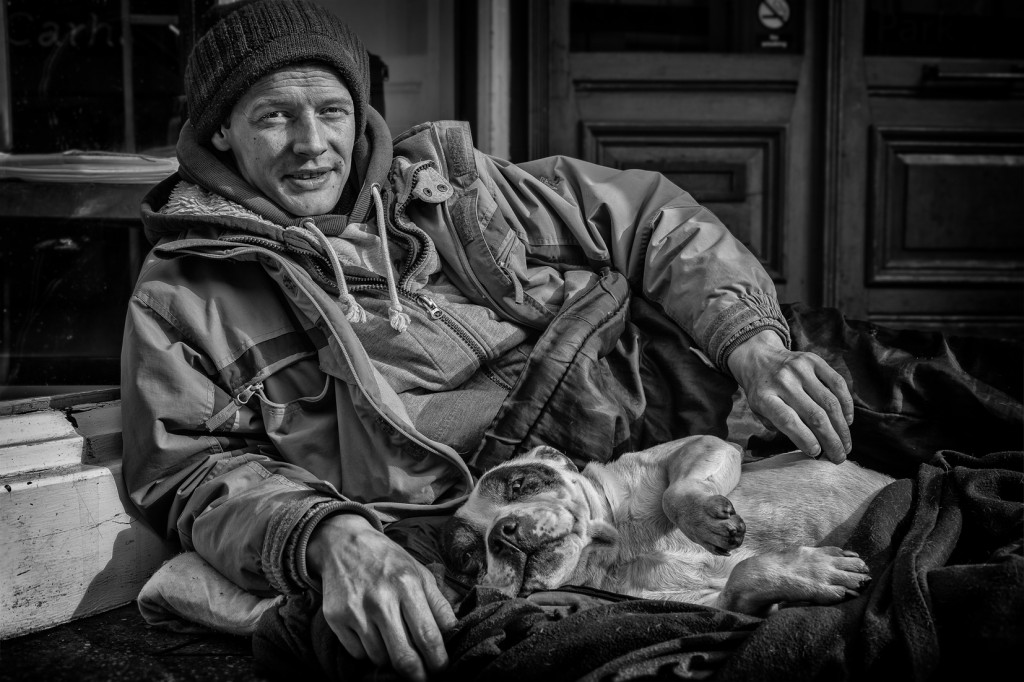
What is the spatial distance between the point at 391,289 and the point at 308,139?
46 centimetres

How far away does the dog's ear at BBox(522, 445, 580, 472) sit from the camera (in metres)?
2.04

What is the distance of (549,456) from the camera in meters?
2.06

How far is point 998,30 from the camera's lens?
4.08 metres

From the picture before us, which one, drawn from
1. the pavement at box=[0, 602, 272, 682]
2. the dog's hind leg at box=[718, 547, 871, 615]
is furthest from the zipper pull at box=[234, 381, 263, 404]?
the dog's hind leg at box=[718, 547, 871, 615]

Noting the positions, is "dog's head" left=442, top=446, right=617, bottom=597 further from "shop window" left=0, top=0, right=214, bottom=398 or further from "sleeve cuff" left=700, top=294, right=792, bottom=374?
"shop window" left=0, top=0, right=214, bottom=398

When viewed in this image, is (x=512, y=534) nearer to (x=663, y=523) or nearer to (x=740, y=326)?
(x=663, y=523)

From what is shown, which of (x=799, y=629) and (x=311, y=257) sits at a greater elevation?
(x=311, y=257)

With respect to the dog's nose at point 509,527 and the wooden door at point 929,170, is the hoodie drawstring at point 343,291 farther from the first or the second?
the wooden door at point 929,170

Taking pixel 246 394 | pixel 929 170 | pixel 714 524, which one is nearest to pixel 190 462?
pixel 246 394

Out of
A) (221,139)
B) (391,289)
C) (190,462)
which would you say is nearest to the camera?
(190,462)

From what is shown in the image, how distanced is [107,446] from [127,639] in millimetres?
550

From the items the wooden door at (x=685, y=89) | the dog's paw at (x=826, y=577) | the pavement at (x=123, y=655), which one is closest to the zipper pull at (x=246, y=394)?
the pavement at (x=123, y=655)

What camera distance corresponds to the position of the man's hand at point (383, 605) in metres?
1.53

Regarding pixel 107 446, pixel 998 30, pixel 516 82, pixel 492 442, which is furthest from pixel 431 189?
pixel 998 30
